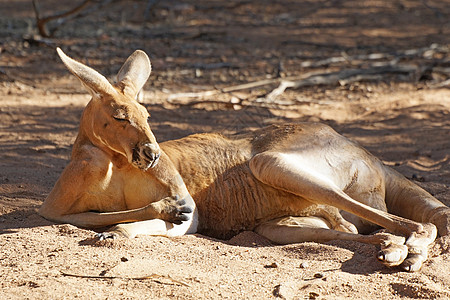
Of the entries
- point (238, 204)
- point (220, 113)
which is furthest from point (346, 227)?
point (220, 113)

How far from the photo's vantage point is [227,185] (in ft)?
15.2

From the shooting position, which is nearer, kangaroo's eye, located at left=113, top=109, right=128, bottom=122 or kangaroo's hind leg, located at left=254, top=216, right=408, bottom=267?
kangaroo's hind leg, located at left=254, top=216, right=408, bottom=267

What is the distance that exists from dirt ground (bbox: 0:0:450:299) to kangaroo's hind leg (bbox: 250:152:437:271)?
13 cm

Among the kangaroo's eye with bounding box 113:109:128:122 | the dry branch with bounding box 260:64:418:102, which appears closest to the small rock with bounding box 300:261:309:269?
the kangaroo's eye with bounding box 113:109:128:122

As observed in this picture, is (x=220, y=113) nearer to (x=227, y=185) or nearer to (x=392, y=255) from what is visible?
(x=227, y=185)

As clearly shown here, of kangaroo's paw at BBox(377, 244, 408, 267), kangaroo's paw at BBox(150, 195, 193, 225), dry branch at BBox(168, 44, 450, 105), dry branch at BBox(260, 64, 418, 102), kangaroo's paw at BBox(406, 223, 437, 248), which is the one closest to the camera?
kangaroo's paw at BBox(377, 244, 408, 267)

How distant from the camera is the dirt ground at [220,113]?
Result: 337 cm

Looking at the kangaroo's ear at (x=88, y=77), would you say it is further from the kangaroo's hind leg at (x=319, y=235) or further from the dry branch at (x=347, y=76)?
the dry branch at (x=347, y=76)

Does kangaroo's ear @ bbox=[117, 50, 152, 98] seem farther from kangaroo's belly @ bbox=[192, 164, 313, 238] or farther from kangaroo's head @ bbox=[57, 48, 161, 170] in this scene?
kangaroo's belly @ bbox=[192, 164, 313, 238]

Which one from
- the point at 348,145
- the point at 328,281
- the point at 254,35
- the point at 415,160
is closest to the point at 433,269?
the point at 328,281

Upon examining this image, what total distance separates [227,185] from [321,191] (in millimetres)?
719

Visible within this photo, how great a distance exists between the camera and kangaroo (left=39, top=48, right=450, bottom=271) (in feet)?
13.1

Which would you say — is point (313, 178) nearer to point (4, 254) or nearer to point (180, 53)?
point (4, 254)

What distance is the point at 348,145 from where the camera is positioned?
15.7 feet
